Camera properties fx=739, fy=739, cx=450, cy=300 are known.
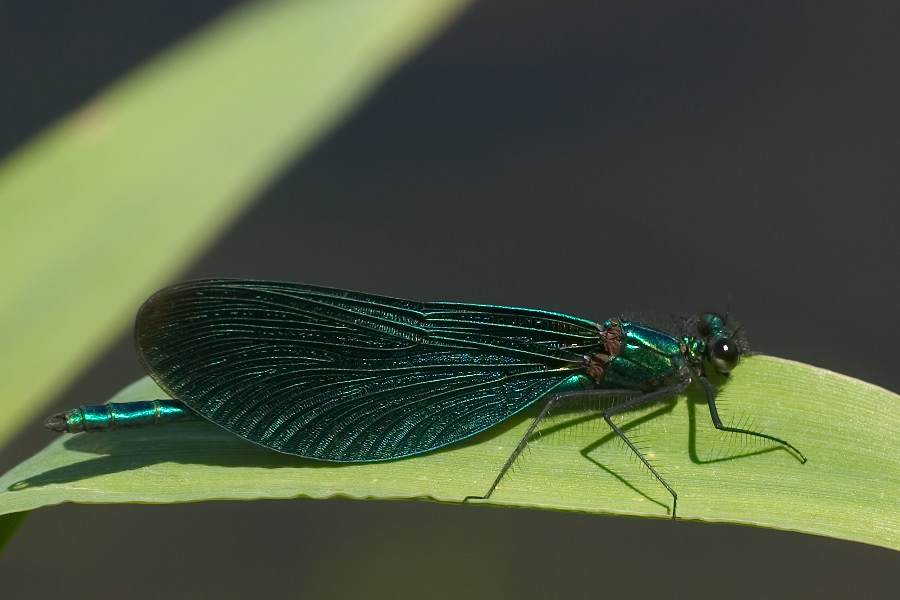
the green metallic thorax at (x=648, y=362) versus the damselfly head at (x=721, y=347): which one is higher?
the damselfly head at (x=721, y=347)

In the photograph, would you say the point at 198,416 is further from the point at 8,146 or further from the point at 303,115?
the point at 8,146

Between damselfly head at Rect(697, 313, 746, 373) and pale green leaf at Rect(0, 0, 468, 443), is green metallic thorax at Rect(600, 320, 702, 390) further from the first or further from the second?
pale green leaf at Rect(0, 0, 468, 443)

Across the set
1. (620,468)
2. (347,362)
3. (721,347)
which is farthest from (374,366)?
(721,347)

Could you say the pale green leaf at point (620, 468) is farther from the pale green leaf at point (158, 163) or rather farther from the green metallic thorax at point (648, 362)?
the pale green leaf at point (158, 163)

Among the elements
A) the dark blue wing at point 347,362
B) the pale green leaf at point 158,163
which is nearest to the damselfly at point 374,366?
the dark blue wing at point 347,362

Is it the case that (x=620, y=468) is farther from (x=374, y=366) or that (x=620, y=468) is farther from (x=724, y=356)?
(x=374, y=366)
